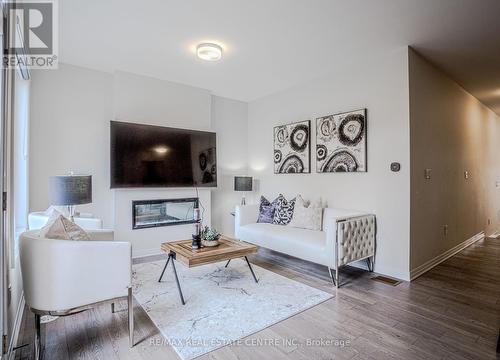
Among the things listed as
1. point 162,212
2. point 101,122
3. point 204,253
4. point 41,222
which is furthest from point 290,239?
point 101,122

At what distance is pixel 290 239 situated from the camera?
3588mm

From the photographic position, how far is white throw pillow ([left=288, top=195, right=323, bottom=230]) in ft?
13.0

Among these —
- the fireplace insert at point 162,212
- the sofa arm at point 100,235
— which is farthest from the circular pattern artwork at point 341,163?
the sofa arm at point 100,235

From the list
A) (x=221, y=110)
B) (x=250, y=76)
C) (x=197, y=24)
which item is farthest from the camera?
(x=221, y=110)

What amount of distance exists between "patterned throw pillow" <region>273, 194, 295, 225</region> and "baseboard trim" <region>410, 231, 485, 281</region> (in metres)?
1.79

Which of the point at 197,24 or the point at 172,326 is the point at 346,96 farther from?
the point at 172,326

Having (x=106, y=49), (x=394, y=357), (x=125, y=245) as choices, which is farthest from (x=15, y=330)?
(x=106, y=49)

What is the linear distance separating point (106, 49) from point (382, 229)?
13.8 feet

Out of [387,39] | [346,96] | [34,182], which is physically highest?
[387,39]

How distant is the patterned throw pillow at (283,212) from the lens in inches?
170

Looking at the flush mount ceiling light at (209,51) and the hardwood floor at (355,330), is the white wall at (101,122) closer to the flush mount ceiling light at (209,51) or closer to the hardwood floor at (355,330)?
the flush mount ceiling light at (209,51)

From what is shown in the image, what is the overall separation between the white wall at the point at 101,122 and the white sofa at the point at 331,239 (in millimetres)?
1539

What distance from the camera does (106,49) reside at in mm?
3379

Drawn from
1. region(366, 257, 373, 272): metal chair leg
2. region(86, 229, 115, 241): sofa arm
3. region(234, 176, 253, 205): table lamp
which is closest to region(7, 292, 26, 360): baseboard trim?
region(86, 229, 115, 241): sofa arm
